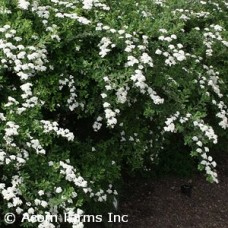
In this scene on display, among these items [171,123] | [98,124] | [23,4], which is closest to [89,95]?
[98,124]

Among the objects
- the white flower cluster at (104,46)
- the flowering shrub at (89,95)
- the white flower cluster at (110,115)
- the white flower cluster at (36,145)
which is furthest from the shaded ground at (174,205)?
the white flower cluster at (104,46)

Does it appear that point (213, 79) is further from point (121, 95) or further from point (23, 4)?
point (23, 4)

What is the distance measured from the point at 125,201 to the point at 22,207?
1.62 m

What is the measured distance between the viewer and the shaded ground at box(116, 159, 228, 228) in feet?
14.7

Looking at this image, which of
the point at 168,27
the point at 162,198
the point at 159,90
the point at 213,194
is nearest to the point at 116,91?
the point at 159,90

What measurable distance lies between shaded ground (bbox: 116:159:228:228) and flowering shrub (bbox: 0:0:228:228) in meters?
0.44

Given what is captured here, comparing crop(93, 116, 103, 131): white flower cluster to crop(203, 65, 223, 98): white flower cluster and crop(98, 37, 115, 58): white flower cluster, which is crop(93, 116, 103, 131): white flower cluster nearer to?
crop(98, 37, 115, 58): white flower cluster

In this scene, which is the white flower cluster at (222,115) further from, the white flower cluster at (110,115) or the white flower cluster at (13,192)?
the white flower cluster at (13,192)

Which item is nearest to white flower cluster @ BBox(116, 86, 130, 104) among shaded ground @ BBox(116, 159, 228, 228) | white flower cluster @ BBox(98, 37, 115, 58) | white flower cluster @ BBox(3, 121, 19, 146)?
white flower cluster @ BBox(98, 37, 115, 58)

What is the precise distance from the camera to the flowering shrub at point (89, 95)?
3186mm

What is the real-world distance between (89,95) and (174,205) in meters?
1.50

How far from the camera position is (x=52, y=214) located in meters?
3.12

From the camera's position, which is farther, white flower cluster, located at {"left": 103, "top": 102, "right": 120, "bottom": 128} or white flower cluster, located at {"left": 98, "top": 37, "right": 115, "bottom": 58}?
white flower cluster, located at {"left": 98, "top": 37, "right": 115, "bottom": 58}

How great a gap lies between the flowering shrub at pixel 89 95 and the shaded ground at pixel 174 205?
44cm
